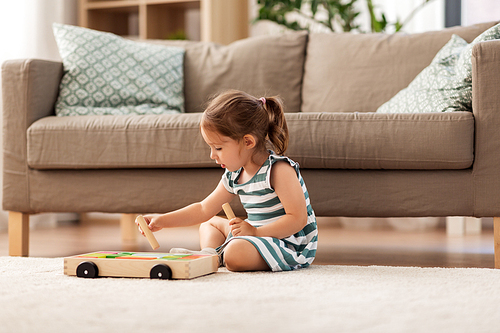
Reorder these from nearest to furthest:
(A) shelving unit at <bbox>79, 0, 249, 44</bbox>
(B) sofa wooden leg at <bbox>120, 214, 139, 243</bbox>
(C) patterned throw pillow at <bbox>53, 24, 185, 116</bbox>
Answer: (C) patterned throw pillow at <bbox>53, 24, 185, 116</bbox> → (B) sofa wooden leg at <bbox>120, 214, 139, 243</bbox> → (A) shelving unit at <bbox>79, 0, 249, 44</bbox>

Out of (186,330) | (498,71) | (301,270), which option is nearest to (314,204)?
(301,270)

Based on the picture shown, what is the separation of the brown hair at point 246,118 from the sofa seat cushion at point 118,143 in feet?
0.82

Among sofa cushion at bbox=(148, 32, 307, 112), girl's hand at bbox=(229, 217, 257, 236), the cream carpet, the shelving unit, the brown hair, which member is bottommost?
the cream carpet

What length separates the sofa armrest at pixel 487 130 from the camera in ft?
4.60

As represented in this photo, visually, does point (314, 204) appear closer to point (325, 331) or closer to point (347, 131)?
point (347, 131)

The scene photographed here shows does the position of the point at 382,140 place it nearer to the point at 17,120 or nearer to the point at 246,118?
the point at 246,118

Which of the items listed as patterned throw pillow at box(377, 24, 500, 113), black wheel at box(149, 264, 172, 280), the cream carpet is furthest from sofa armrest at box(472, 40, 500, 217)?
black wheel at box(149, 264, 172, 280)

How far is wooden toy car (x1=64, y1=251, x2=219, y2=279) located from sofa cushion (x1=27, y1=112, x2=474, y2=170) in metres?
0.40

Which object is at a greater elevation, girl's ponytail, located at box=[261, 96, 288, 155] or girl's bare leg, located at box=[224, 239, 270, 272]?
girl's ponytail, located at box=[261, 96, 288, 155]

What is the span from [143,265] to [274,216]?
0.33 m

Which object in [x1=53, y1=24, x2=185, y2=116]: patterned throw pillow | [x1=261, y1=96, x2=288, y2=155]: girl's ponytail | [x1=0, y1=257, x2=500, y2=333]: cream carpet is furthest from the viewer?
[x1=53, y1=24, x2=185, y2=116]: patterned throw pillow

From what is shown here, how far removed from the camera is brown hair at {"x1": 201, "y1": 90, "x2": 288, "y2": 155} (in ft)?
4.14

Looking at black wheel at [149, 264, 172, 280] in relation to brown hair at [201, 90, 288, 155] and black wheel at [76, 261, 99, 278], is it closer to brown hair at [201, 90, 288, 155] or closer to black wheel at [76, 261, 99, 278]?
black wheel at [76, 261, 99, 278]

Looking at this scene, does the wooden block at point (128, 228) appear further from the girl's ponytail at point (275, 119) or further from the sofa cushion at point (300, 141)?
the girl's ponytail at point (275, 119)
